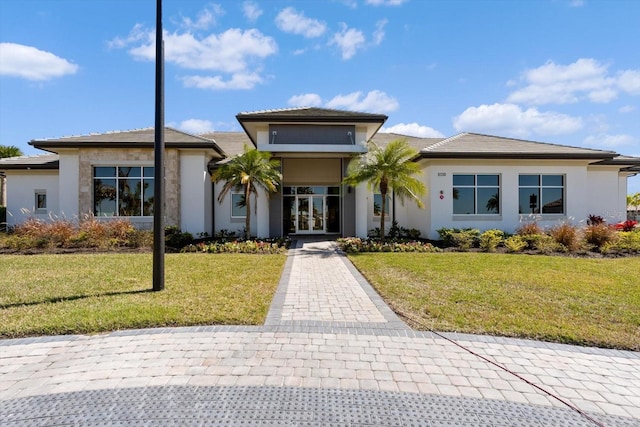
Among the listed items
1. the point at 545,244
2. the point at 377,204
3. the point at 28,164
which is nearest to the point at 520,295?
the point at 545,244

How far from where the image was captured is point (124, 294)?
283 inches

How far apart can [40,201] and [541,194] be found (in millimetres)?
29736

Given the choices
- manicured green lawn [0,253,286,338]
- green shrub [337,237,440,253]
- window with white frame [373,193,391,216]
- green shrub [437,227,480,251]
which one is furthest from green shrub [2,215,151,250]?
green shrub [437,227,480,251]

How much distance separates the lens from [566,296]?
7219mm

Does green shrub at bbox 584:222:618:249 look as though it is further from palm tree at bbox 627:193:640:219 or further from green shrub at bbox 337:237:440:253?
palm tree at bbox 627:193:640:219

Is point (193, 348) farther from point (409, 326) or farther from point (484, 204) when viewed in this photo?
point (484, 204)

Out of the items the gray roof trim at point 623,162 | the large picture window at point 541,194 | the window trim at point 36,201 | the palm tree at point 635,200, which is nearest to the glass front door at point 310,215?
the large picture window at point 541,194

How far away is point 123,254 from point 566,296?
46.9 ft

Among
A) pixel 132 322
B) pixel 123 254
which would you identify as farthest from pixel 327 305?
pixel 123 254

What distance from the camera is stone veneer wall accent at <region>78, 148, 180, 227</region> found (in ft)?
56.2

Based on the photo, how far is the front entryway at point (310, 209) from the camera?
20750 mm

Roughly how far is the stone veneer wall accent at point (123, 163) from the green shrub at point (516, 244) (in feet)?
51.5

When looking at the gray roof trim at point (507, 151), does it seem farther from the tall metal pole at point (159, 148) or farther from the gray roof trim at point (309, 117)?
the tall metal pole at point (159, 148)

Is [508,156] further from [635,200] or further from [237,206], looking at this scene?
[635,200]
